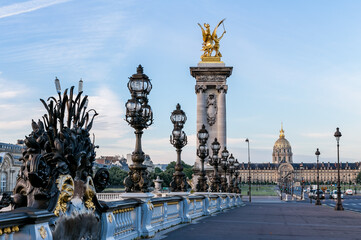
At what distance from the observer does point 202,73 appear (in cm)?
6212

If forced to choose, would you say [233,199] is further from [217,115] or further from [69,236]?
[69,236]

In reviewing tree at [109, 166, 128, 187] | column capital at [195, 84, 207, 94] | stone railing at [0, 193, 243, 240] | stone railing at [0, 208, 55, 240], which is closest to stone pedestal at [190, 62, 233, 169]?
column capital at [195, 84, 207, 94]

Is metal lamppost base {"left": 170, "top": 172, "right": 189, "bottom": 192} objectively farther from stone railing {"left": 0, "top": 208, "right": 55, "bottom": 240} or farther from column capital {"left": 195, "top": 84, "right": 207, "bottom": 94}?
column capital {"left": 195, "top": 84, "right": 207, "bottom": 94}

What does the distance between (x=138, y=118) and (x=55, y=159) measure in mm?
7246

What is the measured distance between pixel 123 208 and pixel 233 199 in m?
31.8

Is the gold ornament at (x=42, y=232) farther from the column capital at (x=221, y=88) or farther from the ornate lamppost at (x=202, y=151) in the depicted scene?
the column capital at (x=221, y=88)

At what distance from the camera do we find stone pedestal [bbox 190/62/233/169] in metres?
61.8

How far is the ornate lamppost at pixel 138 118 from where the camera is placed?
14883 mm

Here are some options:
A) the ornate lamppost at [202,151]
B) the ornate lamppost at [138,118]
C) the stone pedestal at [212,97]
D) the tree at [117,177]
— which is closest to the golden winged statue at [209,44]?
the stone pedestal at [212,97]

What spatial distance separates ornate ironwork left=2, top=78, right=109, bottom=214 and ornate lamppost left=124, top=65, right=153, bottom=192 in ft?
16.8

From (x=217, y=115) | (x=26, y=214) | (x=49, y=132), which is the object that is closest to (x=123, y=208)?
(x=49, y=132)

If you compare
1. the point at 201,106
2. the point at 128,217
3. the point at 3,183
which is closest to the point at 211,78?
the point at 201,106

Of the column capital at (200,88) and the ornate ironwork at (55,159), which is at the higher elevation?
the column capital at (200,88)

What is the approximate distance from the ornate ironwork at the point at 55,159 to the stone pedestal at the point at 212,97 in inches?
2055
